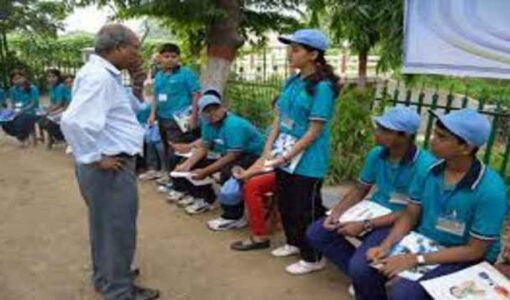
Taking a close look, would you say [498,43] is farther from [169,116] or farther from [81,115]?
[169,116]

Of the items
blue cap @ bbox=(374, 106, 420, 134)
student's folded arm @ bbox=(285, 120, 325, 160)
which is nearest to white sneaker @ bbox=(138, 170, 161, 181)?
student's folded arm @ bbox=(285, 120, 325, 160)

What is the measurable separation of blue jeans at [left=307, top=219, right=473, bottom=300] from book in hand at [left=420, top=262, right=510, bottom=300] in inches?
3.3

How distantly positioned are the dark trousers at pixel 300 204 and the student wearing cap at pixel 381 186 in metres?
0.32

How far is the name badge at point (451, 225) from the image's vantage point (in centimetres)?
299

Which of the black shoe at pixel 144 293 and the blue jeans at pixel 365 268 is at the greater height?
the blue jeans at pixel 365 268

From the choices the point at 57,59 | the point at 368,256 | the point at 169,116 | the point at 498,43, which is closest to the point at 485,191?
the point at 368,256

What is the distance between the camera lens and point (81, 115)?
10.3ft

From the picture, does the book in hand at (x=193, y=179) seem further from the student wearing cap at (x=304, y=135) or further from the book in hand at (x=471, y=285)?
the book in hand at (x=471, y=285)

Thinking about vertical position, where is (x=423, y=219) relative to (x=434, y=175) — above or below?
below

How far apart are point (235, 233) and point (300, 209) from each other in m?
1.05

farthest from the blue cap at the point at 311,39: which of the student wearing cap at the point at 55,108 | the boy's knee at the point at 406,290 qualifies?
the student wearing cap at the point at 55,108

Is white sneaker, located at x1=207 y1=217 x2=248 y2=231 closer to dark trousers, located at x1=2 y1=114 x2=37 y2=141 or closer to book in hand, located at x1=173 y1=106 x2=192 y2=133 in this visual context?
book in hand, located at x1=173 y1=106 x2=192 y2=133

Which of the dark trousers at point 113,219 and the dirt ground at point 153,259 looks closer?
the dark trousers at point 113,219

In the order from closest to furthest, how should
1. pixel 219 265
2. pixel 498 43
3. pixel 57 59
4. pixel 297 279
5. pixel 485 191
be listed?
pixel 485 191
pixel 498 43
pixel 297 279
pixel 219 265
pixel 57 59
